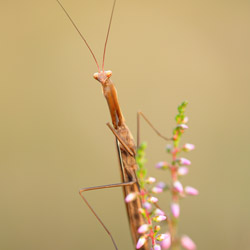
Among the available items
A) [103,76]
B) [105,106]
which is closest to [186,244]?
[103,76]

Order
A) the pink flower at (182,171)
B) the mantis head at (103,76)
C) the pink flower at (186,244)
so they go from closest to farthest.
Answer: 1. the pink flower at (186,244)
2. the pink flower at (182,171)
3. the mantis head at (103,76)

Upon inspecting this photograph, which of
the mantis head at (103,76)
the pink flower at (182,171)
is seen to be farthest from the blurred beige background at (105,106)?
the pink flower at (182,171)

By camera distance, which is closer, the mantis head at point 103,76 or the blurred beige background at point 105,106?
the mantis head at point 103,76

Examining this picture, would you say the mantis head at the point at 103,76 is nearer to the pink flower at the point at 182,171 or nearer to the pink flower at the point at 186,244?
the pink flower at the point at 182,171

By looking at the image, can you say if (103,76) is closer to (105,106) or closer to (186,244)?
(186,244)

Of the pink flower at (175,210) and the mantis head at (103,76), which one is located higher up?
the mantis head at (103,76)

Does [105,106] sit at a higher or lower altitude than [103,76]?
lower

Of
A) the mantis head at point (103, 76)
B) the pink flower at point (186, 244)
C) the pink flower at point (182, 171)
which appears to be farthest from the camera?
the mantis head at point (103, 76)

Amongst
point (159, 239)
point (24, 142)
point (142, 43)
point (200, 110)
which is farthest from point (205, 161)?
point (159, 239)

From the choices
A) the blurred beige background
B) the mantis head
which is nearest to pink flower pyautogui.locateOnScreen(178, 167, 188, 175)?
the mantis head

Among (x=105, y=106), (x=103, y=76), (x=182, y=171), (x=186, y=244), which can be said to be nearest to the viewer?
(x=186, y=244)
